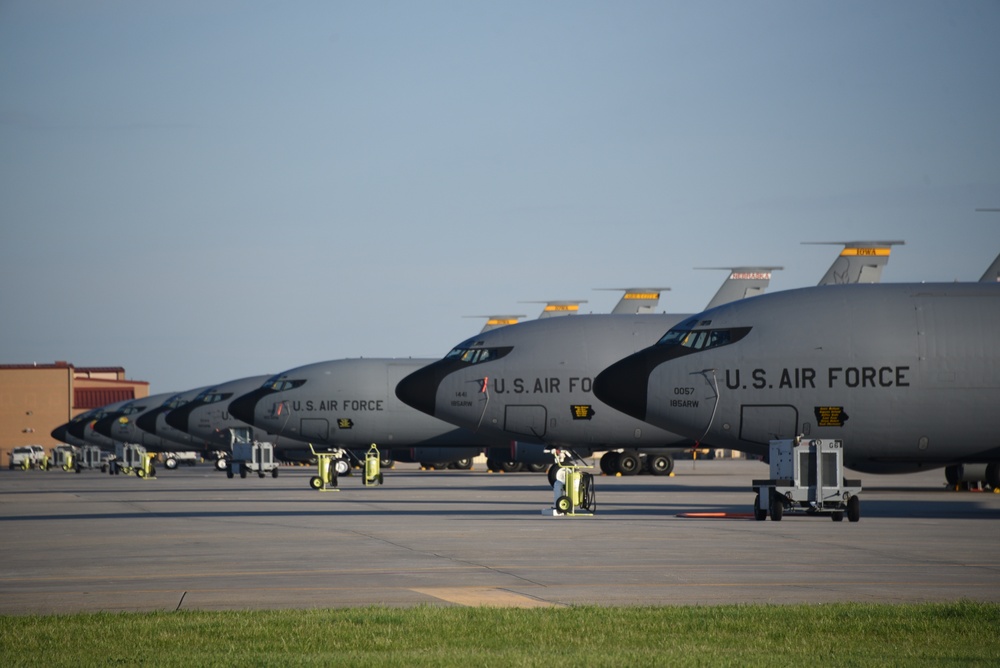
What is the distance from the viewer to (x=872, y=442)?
125 ft

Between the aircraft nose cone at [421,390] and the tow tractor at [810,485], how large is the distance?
79.7 ft

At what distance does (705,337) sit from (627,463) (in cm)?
2657

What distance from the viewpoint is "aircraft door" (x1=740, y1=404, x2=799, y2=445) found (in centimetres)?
3825

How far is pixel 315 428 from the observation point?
72.1 meters

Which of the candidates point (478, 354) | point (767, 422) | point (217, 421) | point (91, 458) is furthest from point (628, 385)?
point (91, 458)

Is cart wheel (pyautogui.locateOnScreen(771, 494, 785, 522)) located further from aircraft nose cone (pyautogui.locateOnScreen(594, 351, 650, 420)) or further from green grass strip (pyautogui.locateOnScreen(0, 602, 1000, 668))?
green grass strip (pyautogui.locateOnScreen(0, 602, 1000, 668))

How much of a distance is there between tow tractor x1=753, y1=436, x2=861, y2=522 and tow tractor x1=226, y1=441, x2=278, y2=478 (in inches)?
1783

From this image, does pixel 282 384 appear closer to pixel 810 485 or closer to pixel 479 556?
pixel 810 485

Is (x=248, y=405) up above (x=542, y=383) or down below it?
below

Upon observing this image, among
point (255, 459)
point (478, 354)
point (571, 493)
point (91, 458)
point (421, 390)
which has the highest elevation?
point (478, 354)

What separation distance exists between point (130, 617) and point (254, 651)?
2.75 meters

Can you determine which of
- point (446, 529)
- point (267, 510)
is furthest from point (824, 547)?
point (267, 510)

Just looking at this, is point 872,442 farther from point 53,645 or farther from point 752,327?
point 53,645

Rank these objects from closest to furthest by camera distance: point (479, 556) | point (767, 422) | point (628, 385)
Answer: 1. point (479, 556)
2. point (767, 422)
3. point (628, 385)
